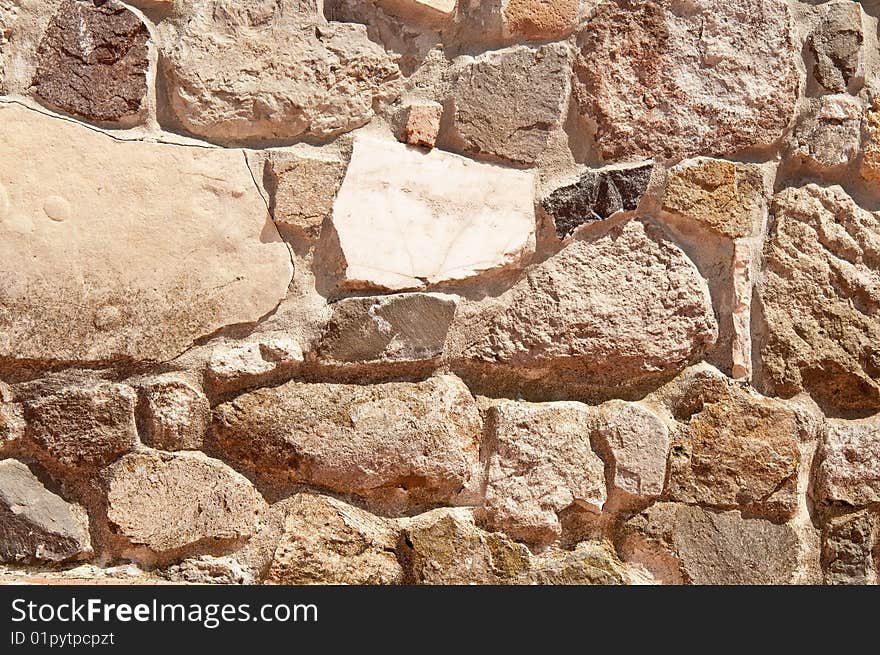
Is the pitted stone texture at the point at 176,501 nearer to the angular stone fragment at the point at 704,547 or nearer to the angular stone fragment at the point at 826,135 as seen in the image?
the angular stone fragment at the point at 704,547

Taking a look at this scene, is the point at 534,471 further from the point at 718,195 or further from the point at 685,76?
the point at 685,76

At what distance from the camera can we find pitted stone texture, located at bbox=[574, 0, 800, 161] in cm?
165

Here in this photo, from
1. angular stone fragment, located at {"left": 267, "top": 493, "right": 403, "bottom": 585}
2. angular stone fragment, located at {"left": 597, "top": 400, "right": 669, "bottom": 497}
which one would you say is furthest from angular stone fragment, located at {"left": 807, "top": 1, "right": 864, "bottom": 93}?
angular stone fragment, located at {"left": 267, "top": 493, "right": 403, "bottom": 585}

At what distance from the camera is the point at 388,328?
1.51 metres

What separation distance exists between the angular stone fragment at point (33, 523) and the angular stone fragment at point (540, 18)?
1.02 meters

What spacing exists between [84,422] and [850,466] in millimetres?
1285

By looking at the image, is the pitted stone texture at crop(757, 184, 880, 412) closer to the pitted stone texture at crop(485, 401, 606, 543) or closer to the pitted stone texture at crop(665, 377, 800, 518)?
the pitted stone texture at crop(665, 377, 800, 518)

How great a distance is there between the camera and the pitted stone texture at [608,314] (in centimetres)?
159

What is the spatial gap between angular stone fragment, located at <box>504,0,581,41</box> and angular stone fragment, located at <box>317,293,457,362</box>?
47cm

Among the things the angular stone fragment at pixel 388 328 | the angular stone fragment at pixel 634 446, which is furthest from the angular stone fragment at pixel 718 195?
the angular stone fragment at pixel 388 328

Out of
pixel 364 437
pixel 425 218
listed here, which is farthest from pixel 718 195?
pixel 364 437

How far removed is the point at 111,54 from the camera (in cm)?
139

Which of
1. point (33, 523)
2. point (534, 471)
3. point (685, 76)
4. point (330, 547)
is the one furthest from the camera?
point (685, 76)

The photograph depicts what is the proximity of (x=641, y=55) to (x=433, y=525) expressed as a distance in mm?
872
